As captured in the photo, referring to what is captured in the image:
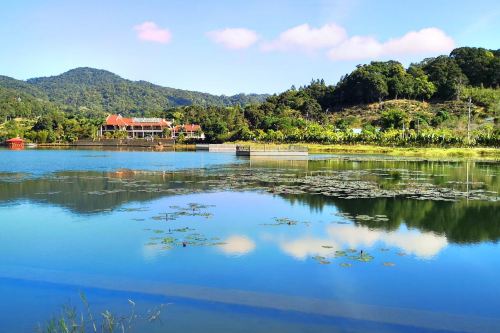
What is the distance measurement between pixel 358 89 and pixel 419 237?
103 metres

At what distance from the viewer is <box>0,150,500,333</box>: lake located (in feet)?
22.6

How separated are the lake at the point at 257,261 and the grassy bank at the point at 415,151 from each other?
115ft

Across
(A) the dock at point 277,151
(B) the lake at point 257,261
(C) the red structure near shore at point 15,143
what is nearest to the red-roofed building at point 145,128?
(C) the red structure near shore at point 15,143

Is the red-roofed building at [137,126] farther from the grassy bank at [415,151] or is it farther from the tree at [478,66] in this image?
the tree at [478,66]

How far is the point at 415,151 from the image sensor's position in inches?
2168

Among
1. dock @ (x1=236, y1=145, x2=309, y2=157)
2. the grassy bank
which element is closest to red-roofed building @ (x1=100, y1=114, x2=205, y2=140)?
the grassy bank

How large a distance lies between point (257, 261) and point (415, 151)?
4962 centimetres

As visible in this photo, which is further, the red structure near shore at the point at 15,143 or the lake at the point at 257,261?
the red structure near shore at the point at 15,143

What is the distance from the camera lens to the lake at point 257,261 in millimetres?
6887

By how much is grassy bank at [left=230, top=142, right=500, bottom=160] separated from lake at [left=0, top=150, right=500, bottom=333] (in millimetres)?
35197

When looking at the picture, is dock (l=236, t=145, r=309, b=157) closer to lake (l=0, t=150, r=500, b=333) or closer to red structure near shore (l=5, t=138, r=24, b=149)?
lake (l=0, t=150, r=500, b=333)

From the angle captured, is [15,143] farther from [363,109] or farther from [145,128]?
[363,109]

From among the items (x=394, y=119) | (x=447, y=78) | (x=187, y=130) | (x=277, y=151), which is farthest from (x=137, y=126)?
(x=447, y=78)

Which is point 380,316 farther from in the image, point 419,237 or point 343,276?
point 419,237
